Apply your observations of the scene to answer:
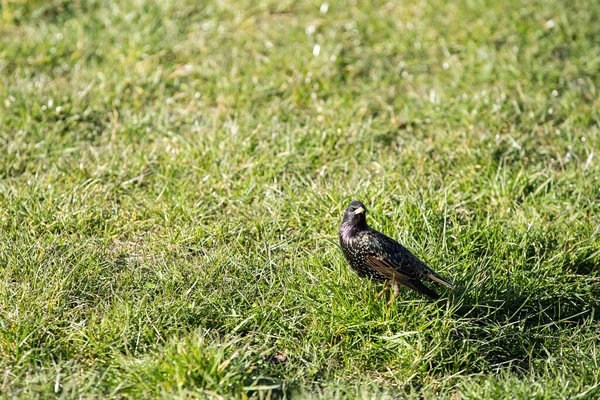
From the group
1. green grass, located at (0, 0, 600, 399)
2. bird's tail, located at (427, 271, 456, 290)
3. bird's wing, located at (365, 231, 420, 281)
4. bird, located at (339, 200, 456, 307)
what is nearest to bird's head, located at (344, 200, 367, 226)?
bird, located at (339, 200, 456, 307)

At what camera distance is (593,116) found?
6.48 m

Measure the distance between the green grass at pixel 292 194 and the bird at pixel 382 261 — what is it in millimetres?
131

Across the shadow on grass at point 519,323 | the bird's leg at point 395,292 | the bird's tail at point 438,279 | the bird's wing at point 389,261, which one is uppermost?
the bird's wing at point 389,261

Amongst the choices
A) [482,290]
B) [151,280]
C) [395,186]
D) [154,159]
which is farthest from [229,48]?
[482,290]

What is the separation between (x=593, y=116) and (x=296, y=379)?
3.81 metres

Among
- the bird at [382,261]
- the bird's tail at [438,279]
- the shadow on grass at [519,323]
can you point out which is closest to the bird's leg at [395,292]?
the bird at [382,261]

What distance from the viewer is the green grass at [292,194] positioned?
4215 mm

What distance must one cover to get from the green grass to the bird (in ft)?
0.43

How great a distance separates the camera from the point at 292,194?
5.52m

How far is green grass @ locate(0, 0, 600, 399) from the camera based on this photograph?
421 centimetres

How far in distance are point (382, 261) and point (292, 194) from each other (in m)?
1.32

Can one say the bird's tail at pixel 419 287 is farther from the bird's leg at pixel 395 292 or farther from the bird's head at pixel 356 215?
the bird's head at pixel 356 215

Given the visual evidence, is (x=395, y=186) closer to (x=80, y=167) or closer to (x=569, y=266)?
(x=569, y=266)

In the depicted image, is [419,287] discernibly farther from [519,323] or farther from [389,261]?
[519,323]
